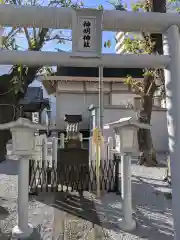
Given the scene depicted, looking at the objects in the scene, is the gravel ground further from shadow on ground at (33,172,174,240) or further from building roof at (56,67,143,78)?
building roof at (56,67,143,78)

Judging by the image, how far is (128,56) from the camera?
11.9 feet

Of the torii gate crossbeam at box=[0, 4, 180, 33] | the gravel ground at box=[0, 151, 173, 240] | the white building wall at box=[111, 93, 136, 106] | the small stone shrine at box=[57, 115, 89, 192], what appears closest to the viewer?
the torii gate crossbeam at box=[0, 4, 180, 33]

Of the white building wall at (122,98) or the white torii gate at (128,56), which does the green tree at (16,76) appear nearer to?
the white torii gate at (128,56)

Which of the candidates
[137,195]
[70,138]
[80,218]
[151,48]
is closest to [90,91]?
[70,138]

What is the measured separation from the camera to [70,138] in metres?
14.6

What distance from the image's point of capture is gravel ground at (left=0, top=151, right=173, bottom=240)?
4098 mm

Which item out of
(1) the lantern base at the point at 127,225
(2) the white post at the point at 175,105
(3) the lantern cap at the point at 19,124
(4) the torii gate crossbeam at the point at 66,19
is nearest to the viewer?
(4) the torii gate crossbeam at the point at 66,19

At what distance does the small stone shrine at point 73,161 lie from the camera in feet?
23.5

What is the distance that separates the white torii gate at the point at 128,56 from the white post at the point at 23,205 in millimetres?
1682

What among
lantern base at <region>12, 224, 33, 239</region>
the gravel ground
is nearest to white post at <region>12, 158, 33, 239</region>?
lantern base at <region>12, 224, 33, 239</region>

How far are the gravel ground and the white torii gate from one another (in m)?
1.05

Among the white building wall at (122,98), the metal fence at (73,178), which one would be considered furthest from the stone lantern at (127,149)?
the white building wall at (122,98)

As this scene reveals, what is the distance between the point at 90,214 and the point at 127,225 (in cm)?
89

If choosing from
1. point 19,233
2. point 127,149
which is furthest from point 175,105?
point 19,233
